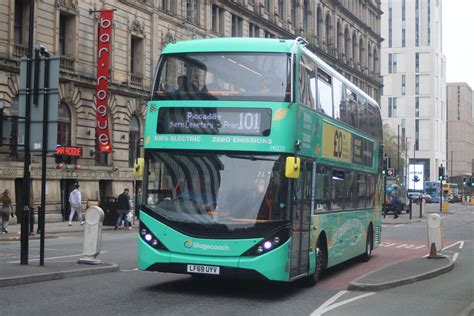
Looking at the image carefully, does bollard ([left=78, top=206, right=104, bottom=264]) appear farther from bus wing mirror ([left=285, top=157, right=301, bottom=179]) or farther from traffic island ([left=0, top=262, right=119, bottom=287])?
bus wing mirror ([left=285, top=157, right=301, bottom=179])

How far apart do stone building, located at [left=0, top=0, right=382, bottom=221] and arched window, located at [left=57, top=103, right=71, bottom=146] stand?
2.0 inches

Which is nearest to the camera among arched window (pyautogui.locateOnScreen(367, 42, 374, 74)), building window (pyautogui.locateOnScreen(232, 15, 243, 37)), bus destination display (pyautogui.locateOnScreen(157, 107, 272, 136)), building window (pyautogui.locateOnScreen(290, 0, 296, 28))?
bus destination display (pyautogui.locateOnScreen(157, 107, 272, 136))

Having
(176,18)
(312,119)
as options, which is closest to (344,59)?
(176,18)

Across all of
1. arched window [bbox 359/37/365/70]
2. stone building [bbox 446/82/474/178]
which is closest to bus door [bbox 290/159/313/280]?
arched window [bbox 359/37/365/70]

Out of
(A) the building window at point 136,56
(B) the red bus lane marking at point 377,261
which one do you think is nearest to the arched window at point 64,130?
(A) the building window at point 136,56

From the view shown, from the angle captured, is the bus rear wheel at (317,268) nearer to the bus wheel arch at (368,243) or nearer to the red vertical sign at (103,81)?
the bus wheel arch at (368,243)

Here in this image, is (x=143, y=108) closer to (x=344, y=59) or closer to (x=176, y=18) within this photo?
(x=176, y=18)

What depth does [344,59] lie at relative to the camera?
258ft

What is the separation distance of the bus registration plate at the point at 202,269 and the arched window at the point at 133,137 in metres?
30.9

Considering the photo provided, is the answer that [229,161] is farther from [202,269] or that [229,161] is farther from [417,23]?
[417,23]

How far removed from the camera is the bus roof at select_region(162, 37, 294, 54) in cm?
1166

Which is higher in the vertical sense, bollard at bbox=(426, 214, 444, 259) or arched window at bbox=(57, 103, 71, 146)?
arched window at bbox=(57, 103, 71, 146)

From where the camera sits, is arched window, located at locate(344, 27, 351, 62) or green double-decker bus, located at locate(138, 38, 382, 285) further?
arched window, located at locate(344, 27, 351, 62)

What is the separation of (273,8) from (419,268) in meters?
47.3
